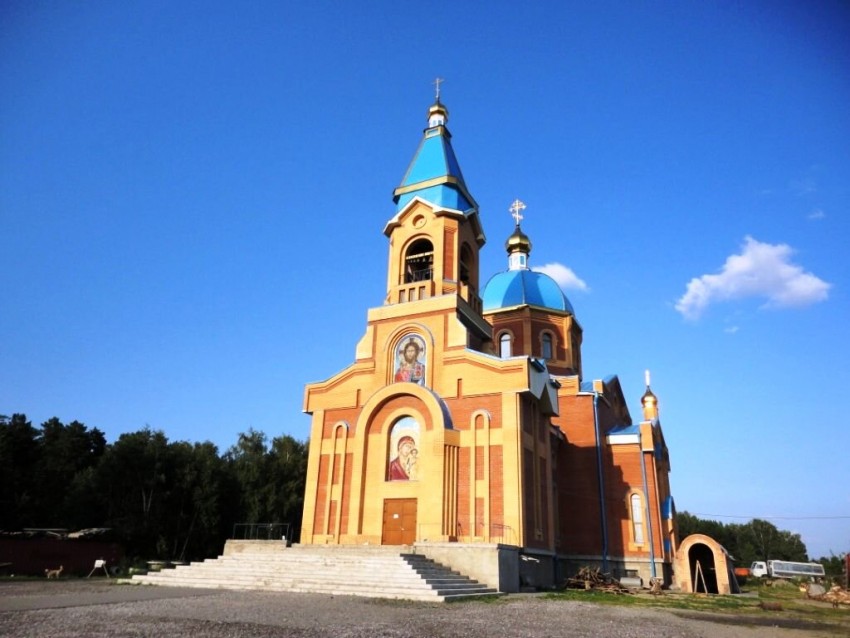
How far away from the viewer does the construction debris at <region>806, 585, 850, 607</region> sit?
1722 cm

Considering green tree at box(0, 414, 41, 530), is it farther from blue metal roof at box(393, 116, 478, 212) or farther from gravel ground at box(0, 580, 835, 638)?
blue metal roof at box(393, 116, 478, 212)

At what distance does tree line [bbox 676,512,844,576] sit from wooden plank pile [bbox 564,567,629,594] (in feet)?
150

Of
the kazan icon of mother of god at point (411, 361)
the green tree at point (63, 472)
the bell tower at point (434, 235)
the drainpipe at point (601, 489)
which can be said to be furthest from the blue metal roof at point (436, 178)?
the green tree at point (63, 472)

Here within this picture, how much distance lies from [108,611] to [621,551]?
18.6 m

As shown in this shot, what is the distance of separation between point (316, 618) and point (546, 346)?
69.3ft

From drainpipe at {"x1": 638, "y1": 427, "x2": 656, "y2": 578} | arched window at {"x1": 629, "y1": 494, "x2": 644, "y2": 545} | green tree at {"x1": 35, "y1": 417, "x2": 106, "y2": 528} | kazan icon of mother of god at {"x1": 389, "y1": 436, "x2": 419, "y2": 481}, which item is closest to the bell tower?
kazan icon of mother of god at {"x1": 389, "y1": 436, "x2": 419, "y2": 481}

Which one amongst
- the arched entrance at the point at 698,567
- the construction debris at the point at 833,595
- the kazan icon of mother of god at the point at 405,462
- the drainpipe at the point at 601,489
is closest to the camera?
the construction debris at the point at 833,595

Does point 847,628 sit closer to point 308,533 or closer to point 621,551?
point 621,551

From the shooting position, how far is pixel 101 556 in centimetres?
2189

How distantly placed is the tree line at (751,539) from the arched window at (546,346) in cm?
A: 4058

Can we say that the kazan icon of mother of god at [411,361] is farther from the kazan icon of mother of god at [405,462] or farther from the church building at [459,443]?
the kazan icon of mother of god at [405,462]

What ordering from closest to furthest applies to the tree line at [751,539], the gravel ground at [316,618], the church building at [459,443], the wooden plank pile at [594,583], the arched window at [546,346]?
the gravel ground at [316,618] → the church building at [459,443] → the wooden plank pile at [594,583] → the arched window at [546,346] → the tree line at [751,539]

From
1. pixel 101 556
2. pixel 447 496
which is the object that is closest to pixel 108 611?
pixel 447 496

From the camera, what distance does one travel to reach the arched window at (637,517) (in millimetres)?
22859
